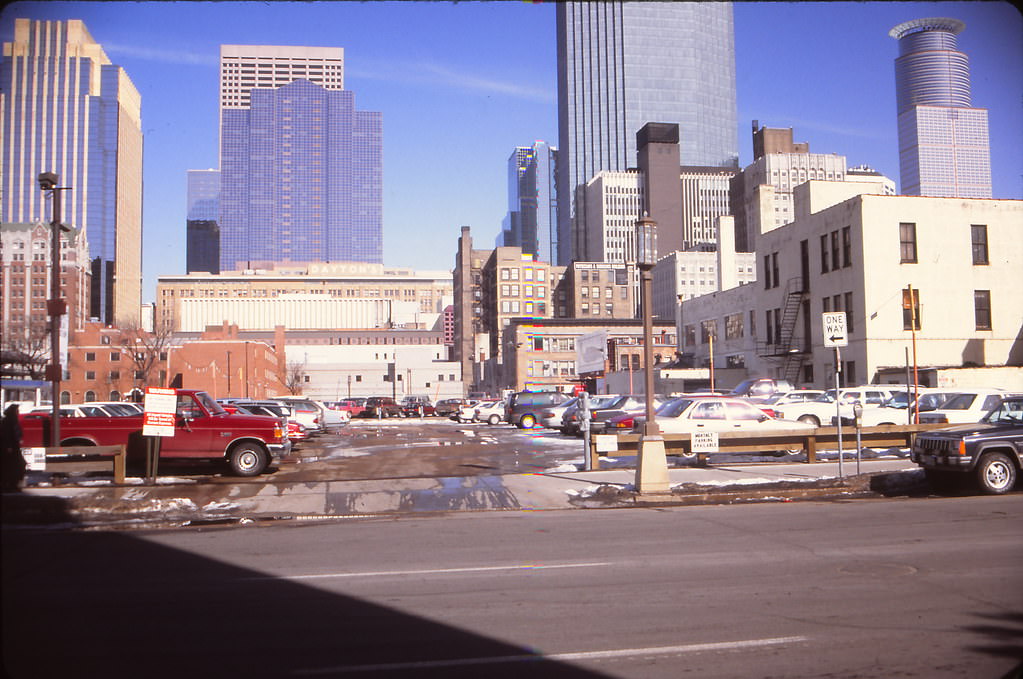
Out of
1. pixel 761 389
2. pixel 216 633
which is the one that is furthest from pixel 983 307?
pixel 216 633

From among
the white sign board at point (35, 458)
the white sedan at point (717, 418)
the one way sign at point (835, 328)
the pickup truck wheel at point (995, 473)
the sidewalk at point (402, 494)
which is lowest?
the sidewalk at point (402, 494)

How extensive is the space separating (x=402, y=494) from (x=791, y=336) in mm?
37465

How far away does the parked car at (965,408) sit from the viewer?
23984mm

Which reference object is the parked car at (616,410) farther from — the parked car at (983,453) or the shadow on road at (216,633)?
the shadow on road at (216,633)

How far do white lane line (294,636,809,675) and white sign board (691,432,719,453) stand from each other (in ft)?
36.9

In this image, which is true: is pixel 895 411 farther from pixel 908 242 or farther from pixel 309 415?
pixel 309 415

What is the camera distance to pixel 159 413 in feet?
55.2

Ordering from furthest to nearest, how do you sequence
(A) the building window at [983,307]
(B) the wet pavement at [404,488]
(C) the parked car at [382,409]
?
(C) the parked car at [382,409] < (A) the building window at [983,307] < (B) the wet pavement at [404,488]

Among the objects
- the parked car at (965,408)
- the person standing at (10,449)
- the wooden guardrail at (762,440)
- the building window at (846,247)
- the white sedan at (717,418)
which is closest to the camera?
the person standing at (10,449)

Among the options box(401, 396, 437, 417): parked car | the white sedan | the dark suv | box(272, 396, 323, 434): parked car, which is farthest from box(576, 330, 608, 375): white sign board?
the white sedan

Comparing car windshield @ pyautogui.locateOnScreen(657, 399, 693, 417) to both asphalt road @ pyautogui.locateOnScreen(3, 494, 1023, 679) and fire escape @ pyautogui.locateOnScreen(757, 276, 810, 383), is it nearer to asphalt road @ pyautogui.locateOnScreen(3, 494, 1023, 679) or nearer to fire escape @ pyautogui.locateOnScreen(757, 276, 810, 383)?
asphalt road @ pyautogui.locateOnScreen(3, 494, 1023, 679)

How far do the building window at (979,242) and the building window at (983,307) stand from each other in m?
1.67

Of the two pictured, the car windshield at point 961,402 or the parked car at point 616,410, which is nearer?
the car windshield at point 961,402

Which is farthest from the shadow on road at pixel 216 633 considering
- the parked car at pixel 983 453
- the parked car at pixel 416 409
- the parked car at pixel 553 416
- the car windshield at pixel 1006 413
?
the parked car at pixel 416 409
